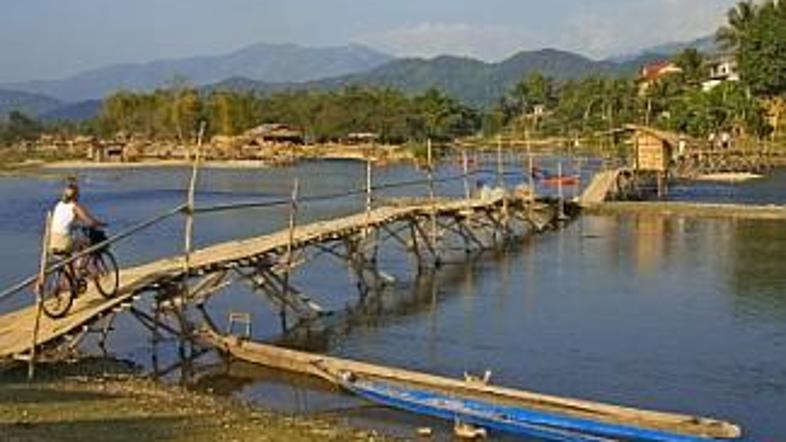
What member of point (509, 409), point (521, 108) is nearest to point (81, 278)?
point (509, 409)

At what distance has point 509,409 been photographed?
1409cm

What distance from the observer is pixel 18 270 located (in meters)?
29.5

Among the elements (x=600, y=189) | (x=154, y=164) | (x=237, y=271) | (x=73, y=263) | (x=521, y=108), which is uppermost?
(x=521, y=108)

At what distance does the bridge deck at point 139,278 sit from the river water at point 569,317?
4.77ft

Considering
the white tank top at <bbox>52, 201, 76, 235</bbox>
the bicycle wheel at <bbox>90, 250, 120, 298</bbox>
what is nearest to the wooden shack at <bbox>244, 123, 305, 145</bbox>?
the bicycle wheel at <bbox>90, 250, 120, 298</bbox>

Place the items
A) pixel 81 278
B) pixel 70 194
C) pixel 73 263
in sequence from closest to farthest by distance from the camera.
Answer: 1. pixel 70 194
2. pixel 73 263
3. pixel 81 278

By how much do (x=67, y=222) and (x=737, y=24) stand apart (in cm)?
7673

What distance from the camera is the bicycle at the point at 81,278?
16.4 meters

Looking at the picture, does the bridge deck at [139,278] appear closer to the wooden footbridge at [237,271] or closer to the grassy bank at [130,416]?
the wooden footbridge at [237,271]

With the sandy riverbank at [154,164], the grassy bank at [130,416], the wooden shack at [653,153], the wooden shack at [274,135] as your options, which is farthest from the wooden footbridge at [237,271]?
the wooden shack at [274,135]

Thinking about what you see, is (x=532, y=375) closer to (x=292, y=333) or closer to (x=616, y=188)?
(x=292, y=333)

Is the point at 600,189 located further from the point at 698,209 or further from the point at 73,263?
the point at 73,263

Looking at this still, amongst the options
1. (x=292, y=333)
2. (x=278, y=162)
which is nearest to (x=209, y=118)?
(x=278, y=162)

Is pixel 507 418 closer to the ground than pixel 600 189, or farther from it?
closer to the ground
